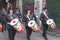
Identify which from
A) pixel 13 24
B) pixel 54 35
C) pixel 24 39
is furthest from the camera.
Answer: pixel 54 35

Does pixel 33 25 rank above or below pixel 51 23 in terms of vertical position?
above

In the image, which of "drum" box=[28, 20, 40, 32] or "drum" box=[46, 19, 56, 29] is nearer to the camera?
"drum" box=[28, 20, 40, 32]

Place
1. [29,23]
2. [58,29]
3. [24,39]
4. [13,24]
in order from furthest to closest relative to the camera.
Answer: [58,29], [24,39], [29,23], [13,24]

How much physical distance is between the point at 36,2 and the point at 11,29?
7.07 meters

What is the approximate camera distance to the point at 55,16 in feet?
56.7

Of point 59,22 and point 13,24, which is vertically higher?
point 13,24

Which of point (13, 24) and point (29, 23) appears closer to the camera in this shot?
→ point (13, 24)

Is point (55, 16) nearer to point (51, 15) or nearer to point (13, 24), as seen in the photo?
point (51, 15)

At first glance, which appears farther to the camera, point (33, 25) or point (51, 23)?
point (51, 23)

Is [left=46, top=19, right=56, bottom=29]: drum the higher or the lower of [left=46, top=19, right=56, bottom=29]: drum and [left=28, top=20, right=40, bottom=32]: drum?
the lower

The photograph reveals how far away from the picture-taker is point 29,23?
11.5 metres

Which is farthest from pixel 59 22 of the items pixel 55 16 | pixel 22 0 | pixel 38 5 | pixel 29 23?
pixel 29 23

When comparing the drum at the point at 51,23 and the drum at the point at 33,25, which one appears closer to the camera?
the drum at the point at 33,25

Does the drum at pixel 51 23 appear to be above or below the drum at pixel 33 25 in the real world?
below
